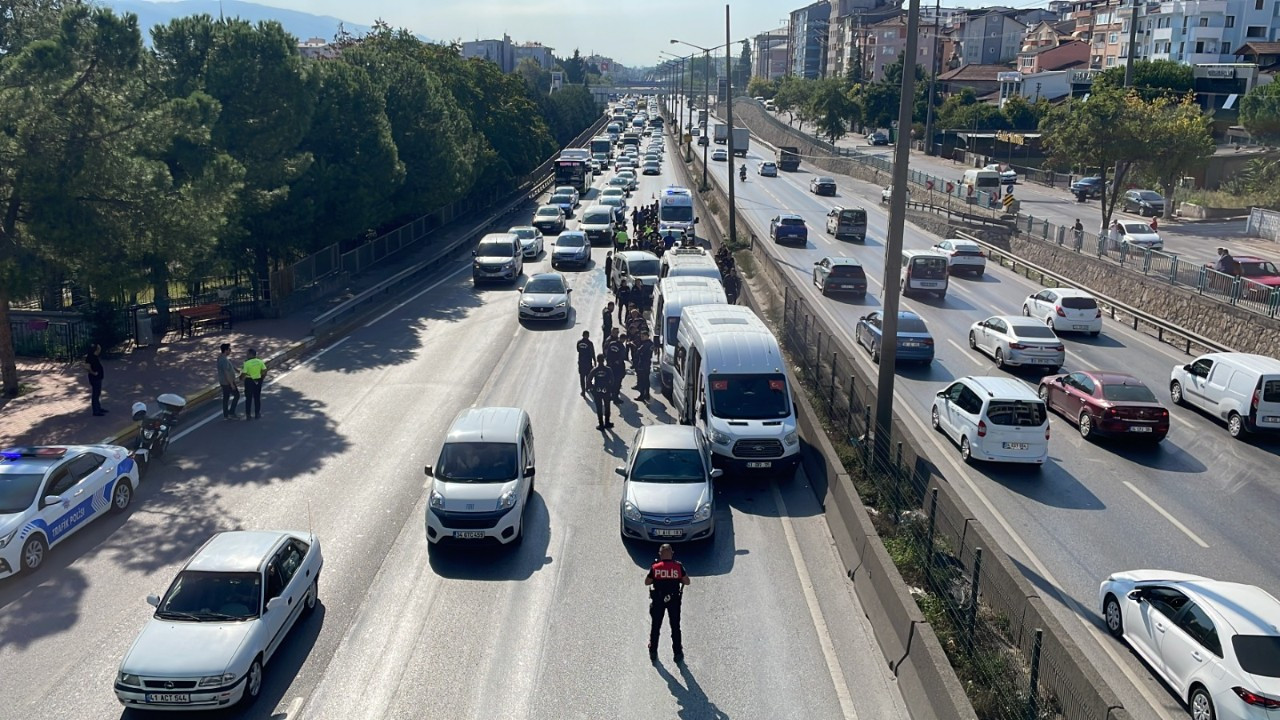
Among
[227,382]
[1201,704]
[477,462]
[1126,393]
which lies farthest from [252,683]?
[1126,393]

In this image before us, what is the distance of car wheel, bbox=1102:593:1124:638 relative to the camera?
42.2 feet

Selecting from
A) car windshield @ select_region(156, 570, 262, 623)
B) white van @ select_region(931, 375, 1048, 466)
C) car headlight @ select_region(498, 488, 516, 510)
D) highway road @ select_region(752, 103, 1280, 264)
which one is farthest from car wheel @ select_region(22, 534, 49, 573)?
highway road @ select_region(752, 103, 1280, 264)

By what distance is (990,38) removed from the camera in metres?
152

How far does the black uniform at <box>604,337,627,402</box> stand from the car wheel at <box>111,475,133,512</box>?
918 centimetres

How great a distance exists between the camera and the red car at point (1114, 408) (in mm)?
20609

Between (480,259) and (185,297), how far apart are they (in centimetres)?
1106

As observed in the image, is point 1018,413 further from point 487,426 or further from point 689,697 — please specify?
point 689,697

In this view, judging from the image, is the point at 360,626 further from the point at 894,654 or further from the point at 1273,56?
the point at 1273,56

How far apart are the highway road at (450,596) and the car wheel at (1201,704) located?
127 inches

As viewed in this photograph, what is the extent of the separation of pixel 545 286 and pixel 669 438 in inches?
674

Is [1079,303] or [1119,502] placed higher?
[1079,303]

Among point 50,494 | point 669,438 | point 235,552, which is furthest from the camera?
point 669,438

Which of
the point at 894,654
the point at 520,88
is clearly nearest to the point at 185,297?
the point at 894,654

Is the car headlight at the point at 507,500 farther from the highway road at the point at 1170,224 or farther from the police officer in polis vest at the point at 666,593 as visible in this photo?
the highway road at the point at 1170,224
